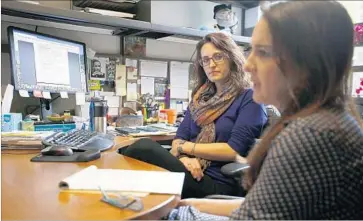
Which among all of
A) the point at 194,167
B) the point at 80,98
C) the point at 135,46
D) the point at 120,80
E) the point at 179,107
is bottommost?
the point at 194,167

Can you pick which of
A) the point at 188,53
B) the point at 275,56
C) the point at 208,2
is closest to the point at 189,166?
the point at 275,56

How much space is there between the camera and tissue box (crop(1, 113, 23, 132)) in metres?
1.46

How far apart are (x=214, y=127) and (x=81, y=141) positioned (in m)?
0.56

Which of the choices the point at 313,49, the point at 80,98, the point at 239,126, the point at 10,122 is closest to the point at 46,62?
the point at 80,98

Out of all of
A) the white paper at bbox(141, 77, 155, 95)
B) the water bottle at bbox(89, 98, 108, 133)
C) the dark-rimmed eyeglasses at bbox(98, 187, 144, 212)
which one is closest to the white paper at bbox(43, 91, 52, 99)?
the water bottle at bbox(89, 98, 108, 133)

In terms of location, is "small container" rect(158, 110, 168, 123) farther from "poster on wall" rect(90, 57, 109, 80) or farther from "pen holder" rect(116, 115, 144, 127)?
"poster on wall" rect(90, 57, 109, 80)

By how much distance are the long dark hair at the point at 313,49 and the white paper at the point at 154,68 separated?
1657mm

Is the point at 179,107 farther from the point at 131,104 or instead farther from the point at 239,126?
the point at 239,126

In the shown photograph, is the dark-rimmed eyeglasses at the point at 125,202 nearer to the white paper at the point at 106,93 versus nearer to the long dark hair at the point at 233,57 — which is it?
the long dark hair at the point at 233,57

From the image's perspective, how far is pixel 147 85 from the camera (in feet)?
7.41

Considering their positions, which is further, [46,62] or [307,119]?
[46,62]

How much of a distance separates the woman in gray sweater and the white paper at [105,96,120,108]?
1560 mm

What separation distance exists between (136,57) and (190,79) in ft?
1.51

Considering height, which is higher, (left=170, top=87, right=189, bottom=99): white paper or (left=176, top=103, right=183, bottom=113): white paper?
(left=170, top=87, right=189, bottom=99): white paper
